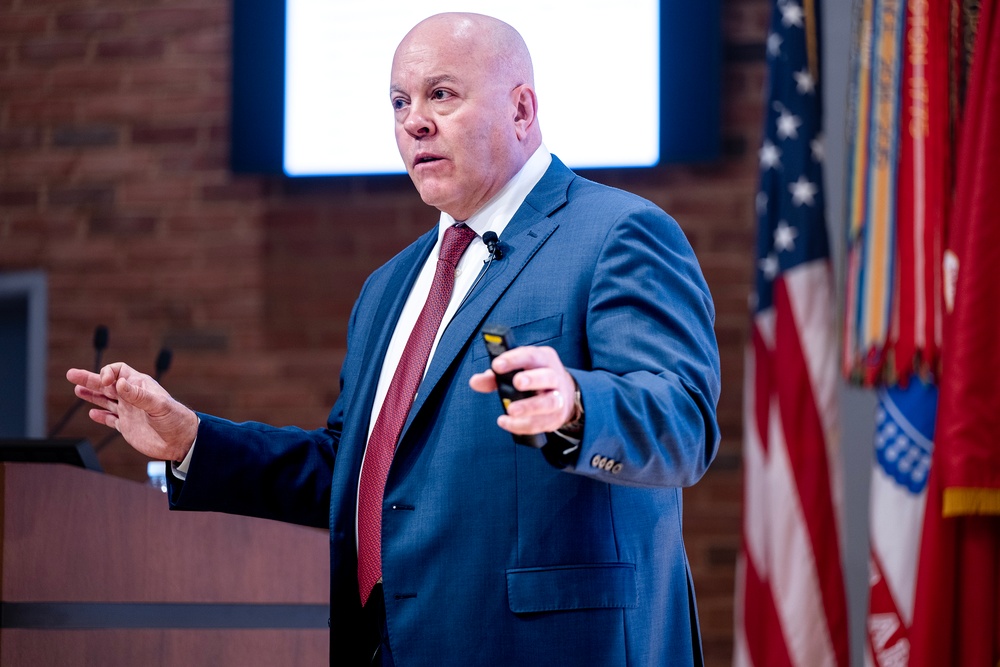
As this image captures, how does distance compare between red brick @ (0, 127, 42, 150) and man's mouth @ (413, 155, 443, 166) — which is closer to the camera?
man's mouth @ (413, 155, 443, 166)

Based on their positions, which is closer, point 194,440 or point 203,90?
point 194,440

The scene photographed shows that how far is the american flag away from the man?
4.83 ft

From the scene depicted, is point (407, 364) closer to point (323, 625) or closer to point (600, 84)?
point (323, 625)

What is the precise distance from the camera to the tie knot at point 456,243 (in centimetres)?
156

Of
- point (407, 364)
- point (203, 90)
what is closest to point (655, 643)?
point (407, 364)

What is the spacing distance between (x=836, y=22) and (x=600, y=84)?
2.46 ft

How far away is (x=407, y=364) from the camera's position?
4.87ft

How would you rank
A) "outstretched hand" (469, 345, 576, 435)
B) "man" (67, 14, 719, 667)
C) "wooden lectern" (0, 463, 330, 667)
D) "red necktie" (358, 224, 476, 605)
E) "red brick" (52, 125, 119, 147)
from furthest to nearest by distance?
"red brick" (52, 125, 119, 147) → "wooden lectern" (0, 463, 330, 667) → "red necktie" (358, 224, 476, 605) → "man" (67, 14, 719, 667) → "outstretched hand" (469, 345, 576, 435)

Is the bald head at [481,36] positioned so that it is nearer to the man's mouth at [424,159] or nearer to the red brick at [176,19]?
the man's mouth at [424,159]

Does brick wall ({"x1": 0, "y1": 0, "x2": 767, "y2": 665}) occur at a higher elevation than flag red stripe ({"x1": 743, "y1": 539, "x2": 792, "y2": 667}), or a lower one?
higher

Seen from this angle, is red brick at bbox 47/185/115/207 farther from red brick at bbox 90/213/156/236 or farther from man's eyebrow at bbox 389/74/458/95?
man's eyebrow at bbox 389/74/458/95

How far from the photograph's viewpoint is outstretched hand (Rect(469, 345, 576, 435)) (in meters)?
1.03

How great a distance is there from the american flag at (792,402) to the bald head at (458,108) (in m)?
1.55

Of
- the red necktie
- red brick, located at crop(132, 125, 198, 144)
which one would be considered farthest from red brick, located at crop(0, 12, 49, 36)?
the red necktie
